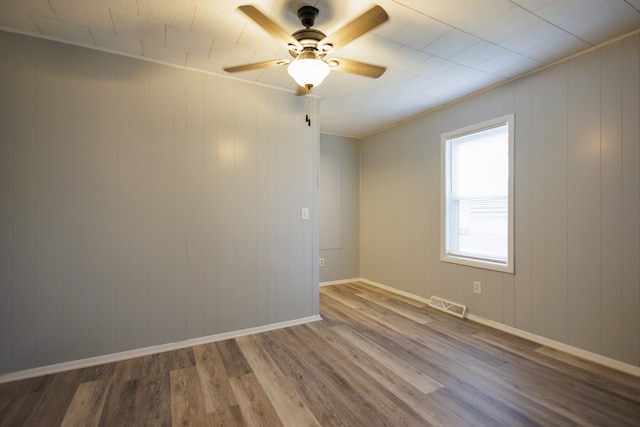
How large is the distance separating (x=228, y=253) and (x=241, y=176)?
0.75m

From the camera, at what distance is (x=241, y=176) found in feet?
9.32

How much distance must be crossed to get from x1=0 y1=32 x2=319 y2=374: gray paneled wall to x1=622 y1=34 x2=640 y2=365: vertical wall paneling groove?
2580mm

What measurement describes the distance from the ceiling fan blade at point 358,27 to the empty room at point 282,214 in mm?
17

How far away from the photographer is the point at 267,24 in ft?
5.20

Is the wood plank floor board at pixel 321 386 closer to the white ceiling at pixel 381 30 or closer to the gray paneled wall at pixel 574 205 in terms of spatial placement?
the gray paneled wall at pixel 574 205

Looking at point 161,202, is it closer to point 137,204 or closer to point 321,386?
point 137,204

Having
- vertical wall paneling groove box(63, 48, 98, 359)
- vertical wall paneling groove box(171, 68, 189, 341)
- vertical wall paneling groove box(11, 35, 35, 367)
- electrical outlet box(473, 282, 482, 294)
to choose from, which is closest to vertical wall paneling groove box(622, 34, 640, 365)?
electrical outlet box(473, 282, 482, 294)

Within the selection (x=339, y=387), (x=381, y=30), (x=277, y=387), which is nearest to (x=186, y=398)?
(x=277, y=387)

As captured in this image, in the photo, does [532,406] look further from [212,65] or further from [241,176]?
[212,65]

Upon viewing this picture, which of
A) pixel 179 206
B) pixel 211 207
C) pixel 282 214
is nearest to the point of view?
pixel 179 206

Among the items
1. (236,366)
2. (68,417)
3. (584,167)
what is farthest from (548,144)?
(68,417)

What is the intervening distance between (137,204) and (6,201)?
78 centimetres

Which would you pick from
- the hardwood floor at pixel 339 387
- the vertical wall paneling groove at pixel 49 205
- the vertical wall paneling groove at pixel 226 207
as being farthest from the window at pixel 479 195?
the vertical wall paneling groove at pixel 49 205

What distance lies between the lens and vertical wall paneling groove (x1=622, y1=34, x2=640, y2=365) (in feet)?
6.83
